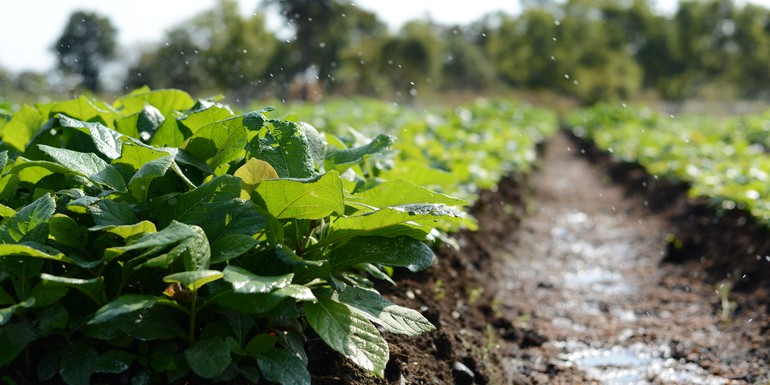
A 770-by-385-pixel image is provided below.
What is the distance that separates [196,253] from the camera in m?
1.68

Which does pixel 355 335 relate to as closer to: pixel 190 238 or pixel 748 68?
pixel 190 238

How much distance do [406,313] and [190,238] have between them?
0.66 metres

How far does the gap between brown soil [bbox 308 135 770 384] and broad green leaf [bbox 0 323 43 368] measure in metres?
0.74

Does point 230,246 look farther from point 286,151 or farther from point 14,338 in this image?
point 14,338

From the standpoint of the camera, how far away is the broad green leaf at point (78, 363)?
64.3 inches

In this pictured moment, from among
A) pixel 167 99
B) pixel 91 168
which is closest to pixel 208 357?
pixel 91 168

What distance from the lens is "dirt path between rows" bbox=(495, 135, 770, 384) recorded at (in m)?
3.31

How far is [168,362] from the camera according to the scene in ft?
5.60

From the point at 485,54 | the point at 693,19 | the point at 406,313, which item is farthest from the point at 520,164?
the point at 693,19

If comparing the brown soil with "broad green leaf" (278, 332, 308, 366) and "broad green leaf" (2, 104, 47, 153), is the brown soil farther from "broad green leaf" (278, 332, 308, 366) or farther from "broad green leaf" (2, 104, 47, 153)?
"broad green leaf" (2, 104, 47, 153)

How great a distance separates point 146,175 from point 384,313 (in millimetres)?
730

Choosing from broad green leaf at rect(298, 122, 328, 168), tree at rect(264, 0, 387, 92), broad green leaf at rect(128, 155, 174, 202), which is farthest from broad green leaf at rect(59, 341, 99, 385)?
tree at rect(264, 0, 387, 92)

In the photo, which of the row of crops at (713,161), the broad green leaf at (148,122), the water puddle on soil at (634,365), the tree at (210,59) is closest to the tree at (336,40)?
the tree at (210,59)

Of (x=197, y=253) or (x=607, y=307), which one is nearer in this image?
(x=197, y=253)
